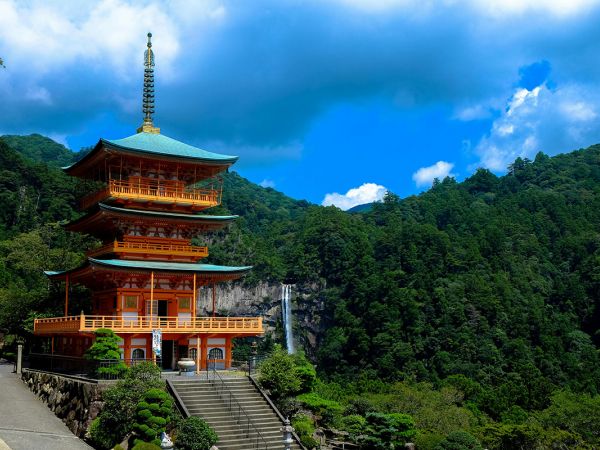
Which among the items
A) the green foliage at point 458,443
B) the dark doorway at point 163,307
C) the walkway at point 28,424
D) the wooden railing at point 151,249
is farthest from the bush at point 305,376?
the walkway at point 28,424

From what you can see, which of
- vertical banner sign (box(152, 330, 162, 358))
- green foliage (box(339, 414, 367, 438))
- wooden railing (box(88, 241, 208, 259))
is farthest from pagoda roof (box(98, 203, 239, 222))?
green foliage (box(339, 414, 367, 438))

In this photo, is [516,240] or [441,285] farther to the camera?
[516,240]

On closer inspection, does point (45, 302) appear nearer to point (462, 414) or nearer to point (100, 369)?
point (100, 369)

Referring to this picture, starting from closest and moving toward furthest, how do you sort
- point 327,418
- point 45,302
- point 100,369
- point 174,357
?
point 100,369, point 327,418, point 174,357, point 45,302

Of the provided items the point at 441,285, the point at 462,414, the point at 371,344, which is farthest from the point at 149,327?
the point at 441,285

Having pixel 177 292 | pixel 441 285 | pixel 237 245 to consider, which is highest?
pixel 237 245

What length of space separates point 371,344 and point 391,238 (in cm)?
1999

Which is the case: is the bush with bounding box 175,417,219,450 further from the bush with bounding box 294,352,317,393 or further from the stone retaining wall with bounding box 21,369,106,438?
the bush with bounding box 294,352,317,393

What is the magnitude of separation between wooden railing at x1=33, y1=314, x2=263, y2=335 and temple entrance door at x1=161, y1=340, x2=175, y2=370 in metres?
0.91

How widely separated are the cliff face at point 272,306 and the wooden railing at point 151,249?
2144 inches

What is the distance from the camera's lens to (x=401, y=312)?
81312 mm

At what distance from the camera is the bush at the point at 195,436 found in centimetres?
2189

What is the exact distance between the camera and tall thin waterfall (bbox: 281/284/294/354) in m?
85.4

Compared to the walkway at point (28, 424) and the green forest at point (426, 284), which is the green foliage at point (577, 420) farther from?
the walkway at point (28, 424)
